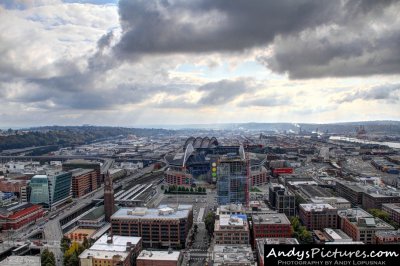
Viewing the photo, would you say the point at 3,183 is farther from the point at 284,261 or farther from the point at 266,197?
the point at 284,261

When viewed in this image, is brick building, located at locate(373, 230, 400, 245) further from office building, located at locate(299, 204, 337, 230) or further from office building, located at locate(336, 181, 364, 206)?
office building, located at locate(336, 181, 364, 206)

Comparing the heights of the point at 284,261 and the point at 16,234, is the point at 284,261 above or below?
above

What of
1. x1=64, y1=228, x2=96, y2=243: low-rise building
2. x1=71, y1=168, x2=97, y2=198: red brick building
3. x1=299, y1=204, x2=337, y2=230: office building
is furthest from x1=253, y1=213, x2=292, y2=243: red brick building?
x1=71, y1=168, x2=97, y2=198: red brick building

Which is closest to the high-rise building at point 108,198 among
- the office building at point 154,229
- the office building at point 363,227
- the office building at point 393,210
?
the office building at point 154,229

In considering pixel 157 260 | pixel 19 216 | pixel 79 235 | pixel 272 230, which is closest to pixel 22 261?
pixel 79 235

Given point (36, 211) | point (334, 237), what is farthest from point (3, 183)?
point (334, 237)

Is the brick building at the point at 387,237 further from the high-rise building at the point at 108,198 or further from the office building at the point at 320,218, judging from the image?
the high-rise building at the point at 108,198
